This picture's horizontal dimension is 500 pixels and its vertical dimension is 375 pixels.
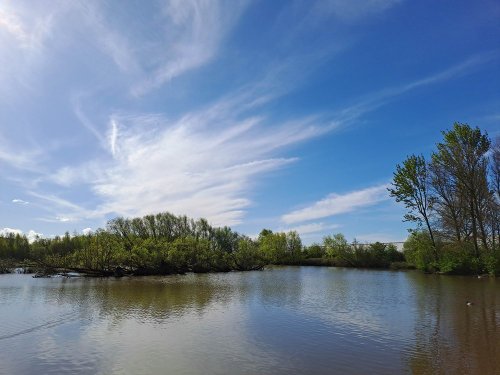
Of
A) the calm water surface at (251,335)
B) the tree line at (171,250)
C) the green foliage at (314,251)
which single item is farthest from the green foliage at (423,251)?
the green foliage at (314,251)

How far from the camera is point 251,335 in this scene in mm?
14758

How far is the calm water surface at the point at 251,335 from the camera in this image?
11.0 m

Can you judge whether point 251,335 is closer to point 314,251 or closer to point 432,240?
point 432,240

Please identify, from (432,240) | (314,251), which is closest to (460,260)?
(432,240)

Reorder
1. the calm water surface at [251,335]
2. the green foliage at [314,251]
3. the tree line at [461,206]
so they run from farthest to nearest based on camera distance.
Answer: the green foliage at [314,251]
the tree line at [461,206]
the calm water surface at [251,335]

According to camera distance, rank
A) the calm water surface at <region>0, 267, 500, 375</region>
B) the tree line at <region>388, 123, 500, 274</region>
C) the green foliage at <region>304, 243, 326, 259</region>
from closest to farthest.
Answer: the calm water surface at <region>0, 267, 500, 375</region>
the tree line at <region>388, 123, 500, 274</region>
the green foliage at <region>304, 243, 326, 259</region>

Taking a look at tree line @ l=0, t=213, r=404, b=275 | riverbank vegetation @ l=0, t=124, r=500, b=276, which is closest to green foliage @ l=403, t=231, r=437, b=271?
riverbank vegetation @ l=0, t=124, r=500, b=276

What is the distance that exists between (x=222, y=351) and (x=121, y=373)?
10.3ft

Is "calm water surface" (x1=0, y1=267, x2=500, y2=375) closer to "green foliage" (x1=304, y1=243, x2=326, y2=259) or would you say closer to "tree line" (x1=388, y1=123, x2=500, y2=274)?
"tree line" (x1=388, y1=123, x2=500, y2=274)

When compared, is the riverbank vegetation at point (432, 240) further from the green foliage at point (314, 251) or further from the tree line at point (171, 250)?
the green foliage at point (314, 251)

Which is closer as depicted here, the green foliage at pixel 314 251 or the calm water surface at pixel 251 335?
the calm water surface at pixel 251 335

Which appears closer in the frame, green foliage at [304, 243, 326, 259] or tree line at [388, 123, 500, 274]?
tree line at [388, 123, 500, 274]

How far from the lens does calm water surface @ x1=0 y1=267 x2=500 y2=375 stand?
433 inches

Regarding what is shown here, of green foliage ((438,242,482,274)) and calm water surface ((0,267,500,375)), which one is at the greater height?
green foliage ((438,242,482,274))
